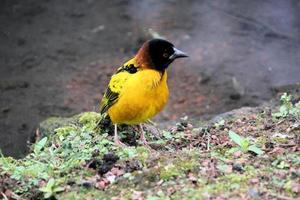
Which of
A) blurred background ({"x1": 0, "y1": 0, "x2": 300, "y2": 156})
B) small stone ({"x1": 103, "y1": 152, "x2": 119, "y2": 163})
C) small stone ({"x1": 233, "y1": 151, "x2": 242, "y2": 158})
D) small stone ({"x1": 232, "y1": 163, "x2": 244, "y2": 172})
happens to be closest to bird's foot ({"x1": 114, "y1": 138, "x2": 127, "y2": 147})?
small stone ({"x1": 103, "y1": 152, "x2": 119, "y2": 163})

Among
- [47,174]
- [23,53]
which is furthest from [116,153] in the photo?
[23,53]

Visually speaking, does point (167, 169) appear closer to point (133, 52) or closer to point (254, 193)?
point (254, 193)

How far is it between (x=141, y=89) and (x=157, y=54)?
0.47 meters

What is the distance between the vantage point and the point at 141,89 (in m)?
5.72

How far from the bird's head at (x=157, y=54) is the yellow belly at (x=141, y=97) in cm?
13

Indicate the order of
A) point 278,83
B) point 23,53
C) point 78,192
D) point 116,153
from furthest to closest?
point 23,53
point 278,83
point 116,153
point 78,192

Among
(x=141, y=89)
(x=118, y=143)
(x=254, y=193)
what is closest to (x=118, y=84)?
(x=141, y=89)

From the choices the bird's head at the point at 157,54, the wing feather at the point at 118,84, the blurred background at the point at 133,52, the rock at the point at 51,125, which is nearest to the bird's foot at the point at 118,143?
the wing feather at the point at 118,84

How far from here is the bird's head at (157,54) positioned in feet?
19.6

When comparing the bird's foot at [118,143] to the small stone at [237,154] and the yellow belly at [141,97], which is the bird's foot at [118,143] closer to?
the yellow belly at [141,97]

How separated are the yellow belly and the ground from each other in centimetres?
27

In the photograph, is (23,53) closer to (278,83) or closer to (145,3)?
(145,3)

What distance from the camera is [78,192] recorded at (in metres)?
4.69

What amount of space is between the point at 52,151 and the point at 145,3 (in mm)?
Answer: 8602
